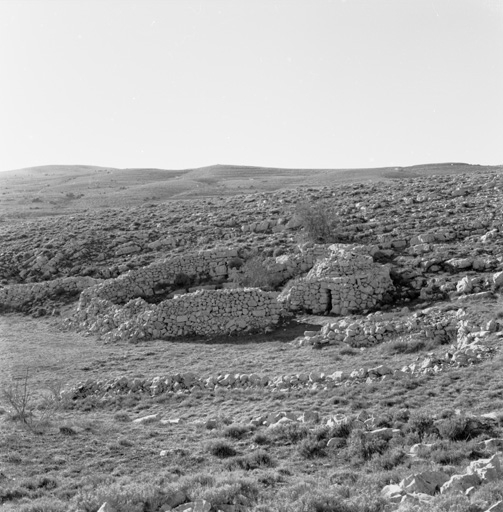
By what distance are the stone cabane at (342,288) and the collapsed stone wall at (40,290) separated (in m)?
9.19

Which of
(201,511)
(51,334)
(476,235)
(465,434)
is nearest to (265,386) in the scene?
(465,434)

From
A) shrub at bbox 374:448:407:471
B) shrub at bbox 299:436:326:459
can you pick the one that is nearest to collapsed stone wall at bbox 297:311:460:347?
shrub at bbox 299:436:326:459

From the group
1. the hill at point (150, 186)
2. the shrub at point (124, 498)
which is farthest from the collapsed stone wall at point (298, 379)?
the hill at point (150, 186)

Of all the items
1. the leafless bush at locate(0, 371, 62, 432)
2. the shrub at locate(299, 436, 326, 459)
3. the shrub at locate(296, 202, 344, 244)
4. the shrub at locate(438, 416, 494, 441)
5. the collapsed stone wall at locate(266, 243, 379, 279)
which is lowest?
the leafless bush at locate(0, 371, 62, 432)

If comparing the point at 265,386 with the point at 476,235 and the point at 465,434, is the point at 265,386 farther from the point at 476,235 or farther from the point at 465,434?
the point at 476,235

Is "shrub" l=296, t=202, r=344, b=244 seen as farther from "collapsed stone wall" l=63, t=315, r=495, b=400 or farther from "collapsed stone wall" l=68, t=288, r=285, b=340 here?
"collapsed stone wall" l=63, t=315, r=495, b=400

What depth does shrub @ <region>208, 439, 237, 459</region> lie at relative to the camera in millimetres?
8531

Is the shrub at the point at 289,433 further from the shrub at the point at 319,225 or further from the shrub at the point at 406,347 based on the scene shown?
the shrub at the point at 319,225

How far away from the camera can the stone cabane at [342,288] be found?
17922 mm

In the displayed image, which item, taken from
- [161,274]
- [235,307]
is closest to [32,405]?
[235,307]

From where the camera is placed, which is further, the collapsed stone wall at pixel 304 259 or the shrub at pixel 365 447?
the collapsed stone wall at pixel 304 259

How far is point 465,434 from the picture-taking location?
791 centimetres

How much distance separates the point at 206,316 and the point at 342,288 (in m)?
4.31

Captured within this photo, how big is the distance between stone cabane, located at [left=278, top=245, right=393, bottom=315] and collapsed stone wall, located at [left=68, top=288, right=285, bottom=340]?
0.85 meters
